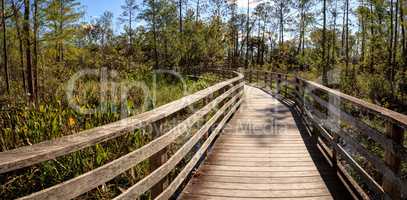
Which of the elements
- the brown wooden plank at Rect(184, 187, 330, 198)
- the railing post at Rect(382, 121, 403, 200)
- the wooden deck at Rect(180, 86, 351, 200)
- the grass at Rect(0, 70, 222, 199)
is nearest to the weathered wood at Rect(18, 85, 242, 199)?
the grass at Rect(0, 70, 222, 199)

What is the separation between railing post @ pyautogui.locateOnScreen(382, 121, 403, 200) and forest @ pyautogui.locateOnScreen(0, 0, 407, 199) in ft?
8.56

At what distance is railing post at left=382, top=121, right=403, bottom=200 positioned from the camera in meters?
2.90

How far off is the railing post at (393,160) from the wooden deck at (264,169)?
2.61ft

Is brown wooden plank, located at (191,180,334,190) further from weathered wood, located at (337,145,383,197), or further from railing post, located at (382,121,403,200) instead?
railing post, located at (382,121,403,200)

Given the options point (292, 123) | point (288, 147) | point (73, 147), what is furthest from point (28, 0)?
point (73, 147)

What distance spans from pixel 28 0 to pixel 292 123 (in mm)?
13387

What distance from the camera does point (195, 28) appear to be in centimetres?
3291

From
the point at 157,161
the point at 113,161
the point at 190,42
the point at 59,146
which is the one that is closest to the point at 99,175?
the point at 113,161

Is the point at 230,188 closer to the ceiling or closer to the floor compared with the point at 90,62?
closer to the floor

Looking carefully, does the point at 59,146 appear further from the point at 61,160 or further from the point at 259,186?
the point at 259,186

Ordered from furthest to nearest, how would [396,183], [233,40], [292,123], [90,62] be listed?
[233,40] < [90,62] < [292,123] < [396,183]

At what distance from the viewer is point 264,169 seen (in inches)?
183

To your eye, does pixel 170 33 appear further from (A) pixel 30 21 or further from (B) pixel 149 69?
(A) pixel 30 21

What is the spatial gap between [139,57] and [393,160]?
3772 centimetres
